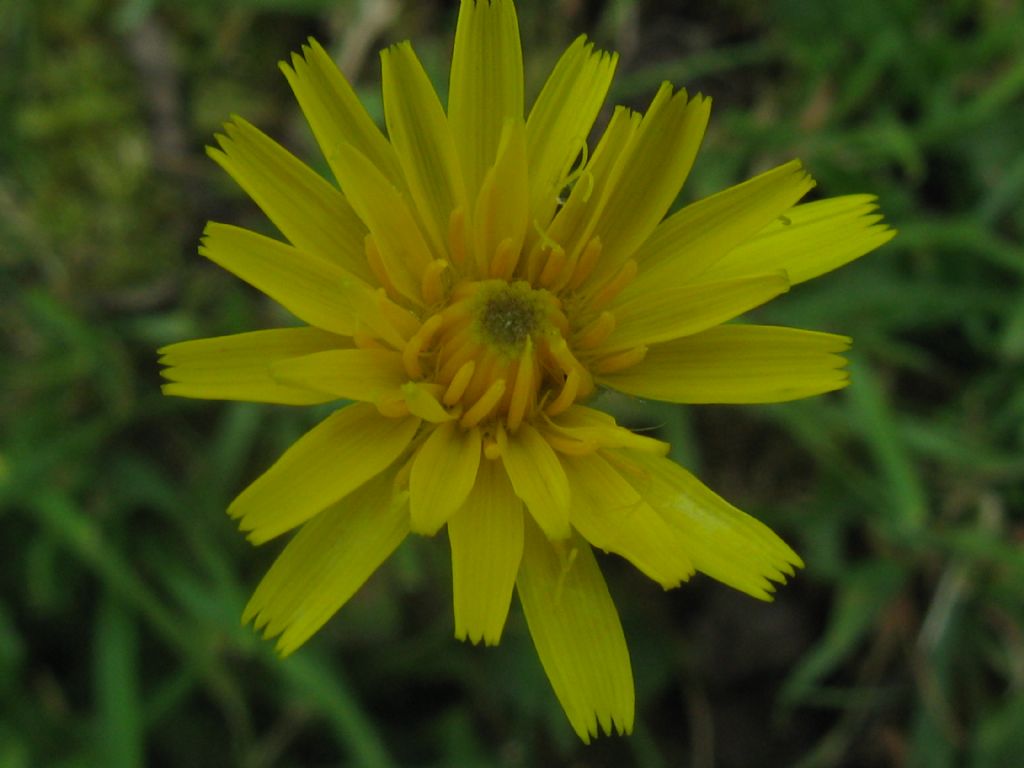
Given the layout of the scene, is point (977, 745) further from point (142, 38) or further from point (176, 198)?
point (142, 38)

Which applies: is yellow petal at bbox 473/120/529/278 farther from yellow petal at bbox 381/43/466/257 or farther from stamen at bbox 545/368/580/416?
stamen at bbox 545/368/580/416

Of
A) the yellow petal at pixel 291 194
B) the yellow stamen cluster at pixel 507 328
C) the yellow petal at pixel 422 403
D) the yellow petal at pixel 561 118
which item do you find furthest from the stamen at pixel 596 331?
the yellow petal at pixel 291 194

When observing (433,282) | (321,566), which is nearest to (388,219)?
(433,282)

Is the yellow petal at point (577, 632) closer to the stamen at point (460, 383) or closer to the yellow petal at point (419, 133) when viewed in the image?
the stamen at point (460, 383)

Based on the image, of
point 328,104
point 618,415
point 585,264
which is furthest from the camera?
point 618,415

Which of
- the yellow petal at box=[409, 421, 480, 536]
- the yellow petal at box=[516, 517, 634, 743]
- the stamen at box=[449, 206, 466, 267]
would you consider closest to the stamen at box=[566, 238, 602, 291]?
the stamen at box=[449, 206, 466, 267]

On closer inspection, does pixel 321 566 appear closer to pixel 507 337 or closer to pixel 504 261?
pixel 507 337

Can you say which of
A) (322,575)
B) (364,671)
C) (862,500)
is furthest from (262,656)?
(862,500)
